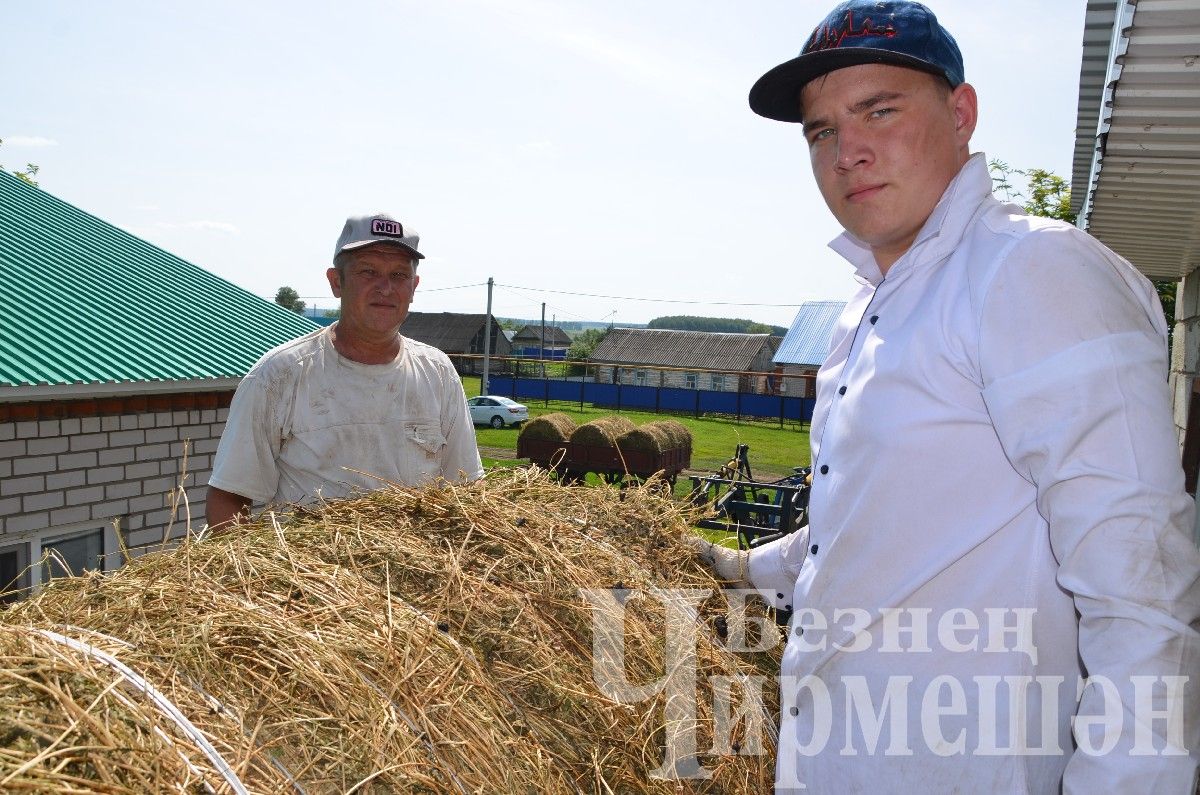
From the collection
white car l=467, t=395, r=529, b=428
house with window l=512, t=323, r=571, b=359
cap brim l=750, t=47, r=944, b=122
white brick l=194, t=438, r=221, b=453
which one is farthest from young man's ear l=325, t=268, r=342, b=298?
house with window l=512, t=323, r=571, b=359

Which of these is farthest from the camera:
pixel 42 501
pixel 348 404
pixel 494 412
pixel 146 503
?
pixel 494 412

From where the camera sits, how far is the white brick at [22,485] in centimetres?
898

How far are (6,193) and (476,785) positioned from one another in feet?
50.6

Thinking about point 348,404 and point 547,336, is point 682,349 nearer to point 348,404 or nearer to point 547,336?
point 547,336

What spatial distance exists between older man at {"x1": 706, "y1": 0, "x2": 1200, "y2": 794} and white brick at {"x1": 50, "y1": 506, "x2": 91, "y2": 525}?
9.78m

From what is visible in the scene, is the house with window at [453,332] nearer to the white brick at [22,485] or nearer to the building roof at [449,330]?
the building roof at [449,330]

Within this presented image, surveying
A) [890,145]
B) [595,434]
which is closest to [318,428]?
[890,145]

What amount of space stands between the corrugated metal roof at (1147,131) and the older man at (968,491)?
1332 mm

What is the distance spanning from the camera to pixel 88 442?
981 cm

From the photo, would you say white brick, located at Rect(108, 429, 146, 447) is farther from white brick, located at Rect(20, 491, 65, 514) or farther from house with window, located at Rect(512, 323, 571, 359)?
house with window, located at Rect(512, 323, 571, 359)

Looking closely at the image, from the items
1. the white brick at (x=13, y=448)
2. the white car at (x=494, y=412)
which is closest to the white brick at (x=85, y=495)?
the white brick at (x=13, y=448)

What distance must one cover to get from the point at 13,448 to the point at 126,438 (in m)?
1.35

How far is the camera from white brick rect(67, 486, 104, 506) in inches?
380

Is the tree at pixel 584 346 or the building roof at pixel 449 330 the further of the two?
the tree at pixel 584 346
